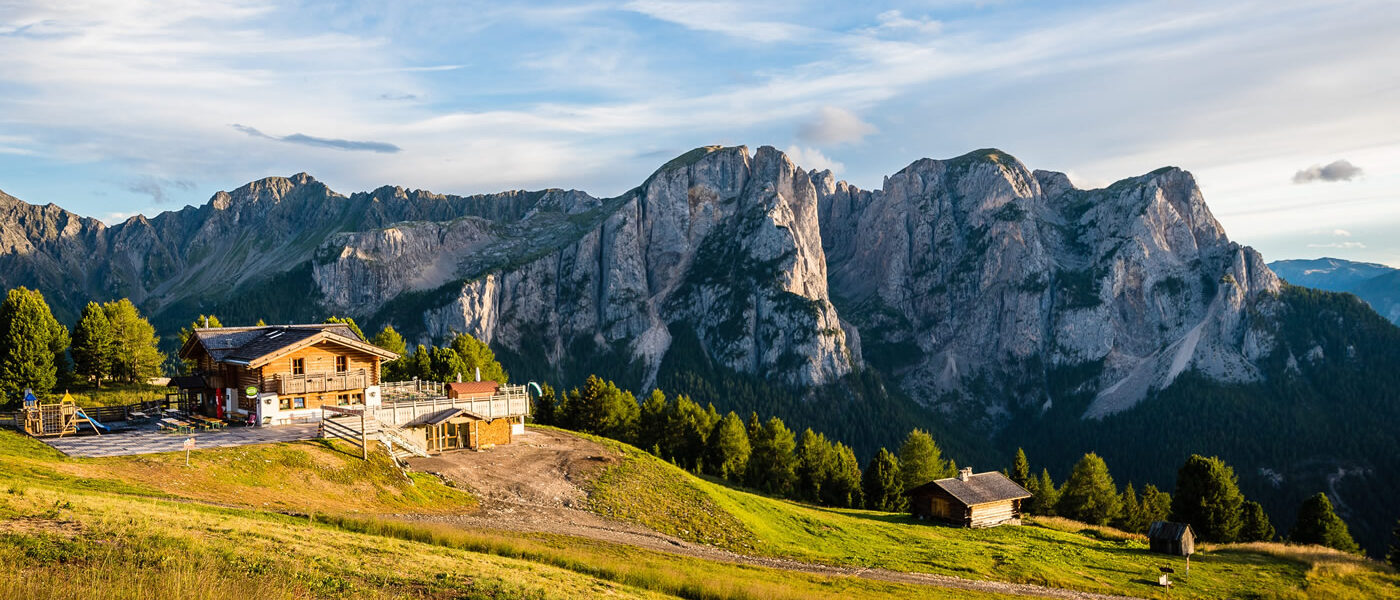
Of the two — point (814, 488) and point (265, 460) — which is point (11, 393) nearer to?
point (265, 460)

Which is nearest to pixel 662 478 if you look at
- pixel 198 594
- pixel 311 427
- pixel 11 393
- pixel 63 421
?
pixel 311 427

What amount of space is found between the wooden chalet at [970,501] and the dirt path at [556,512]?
78.1 feet

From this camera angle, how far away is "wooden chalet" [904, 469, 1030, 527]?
6581 centimetres

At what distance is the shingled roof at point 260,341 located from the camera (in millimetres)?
53469

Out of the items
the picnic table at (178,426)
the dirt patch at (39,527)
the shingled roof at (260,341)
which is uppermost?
the shingled roof at (260,341)

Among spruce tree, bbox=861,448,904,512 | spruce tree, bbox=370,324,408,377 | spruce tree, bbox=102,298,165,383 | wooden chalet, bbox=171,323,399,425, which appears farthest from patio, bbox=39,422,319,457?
spruce tree, bbox=861,448,904,512

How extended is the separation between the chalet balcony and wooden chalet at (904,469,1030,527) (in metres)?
50.9

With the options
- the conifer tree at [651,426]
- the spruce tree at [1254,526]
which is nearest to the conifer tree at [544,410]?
the conifer tree at [651,426]

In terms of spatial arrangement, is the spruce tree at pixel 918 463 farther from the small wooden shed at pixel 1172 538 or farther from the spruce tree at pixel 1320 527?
the spruce tree at pixel 1320 527

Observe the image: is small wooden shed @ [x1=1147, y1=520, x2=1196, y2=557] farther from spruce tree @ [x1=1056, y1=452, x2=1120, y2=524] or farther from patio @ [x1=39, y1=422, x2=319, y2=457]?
patio @ [x1=39, y1=422, x2=319, y2=457]

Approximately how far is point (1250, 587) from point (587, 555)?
43893mm

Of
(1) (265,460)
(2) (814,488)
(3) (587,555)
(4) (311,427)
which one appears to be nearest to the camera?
(3) (587,555)

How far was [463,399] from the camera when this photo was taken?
5850 centimetres

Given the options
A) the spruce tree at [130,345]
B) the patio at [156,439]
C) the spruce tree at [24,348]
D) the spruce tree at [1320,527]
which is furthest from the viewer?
the spruce tree at [130,345]
